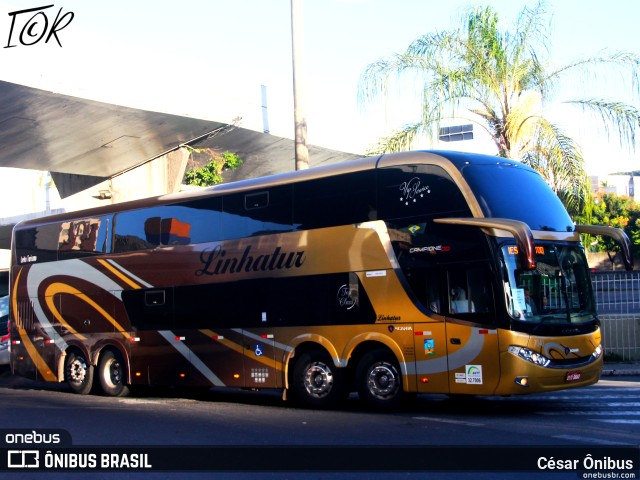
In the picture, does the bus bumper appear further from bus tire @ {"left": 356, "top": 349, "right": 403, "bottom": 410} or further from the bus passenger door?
bus tire @ {"left": 356, "top": 349, "right": 403, "bottom": 410}

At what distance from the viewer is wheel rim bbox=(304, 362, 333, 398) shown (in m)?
14.1

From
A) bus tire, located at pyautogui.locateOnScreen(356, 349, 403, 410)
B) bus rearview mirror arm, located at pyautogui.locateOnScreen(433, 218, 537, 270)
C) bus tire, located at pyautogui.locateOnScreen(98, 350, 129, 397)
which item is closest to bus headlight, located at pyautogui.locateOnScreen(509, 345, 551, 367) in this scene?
bus rearview mirror arm, located at pyautogui.locateOnScreen(433, 218, 537, 270)

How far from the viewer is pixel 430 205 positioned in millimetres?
12812

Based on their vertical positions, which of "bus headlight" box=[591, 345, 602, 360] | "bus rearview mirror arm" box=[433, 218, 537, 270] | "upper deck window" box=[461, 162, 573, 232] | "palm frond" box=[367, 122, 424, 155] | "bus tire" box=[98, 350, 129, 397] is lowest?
"bus tire" box=[98, 350, 129, 397]

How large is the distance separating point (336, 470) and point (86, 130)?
19.0 meters

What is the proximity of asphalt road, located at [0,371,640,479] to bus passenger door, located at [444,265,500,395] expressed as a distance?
1.89 ft

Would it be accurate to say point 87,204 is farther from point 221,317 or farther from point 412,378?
point 412,378

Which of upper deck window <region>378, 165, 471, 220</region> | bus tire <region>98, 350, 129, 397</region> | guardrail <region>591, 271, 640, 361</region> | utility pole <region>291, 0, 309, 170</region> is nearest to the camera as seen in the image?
upper deck window <region>378, 165, 471, 220</region>

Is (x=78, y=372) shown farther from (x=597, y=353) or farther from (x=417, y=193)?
(x=597, y=353)

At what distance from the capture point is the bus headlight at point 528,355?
470 inches

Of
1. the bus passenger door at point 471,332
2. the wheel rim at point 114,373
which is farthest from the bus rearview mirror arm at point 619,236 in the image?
the wheel rim at point 114,373

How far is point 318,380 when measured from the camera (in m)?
14.3

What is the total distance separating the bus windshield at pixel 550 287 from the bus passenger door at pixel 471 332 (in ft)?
1.15

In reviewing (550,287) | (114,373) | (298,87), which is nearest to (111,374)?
(114,373)
